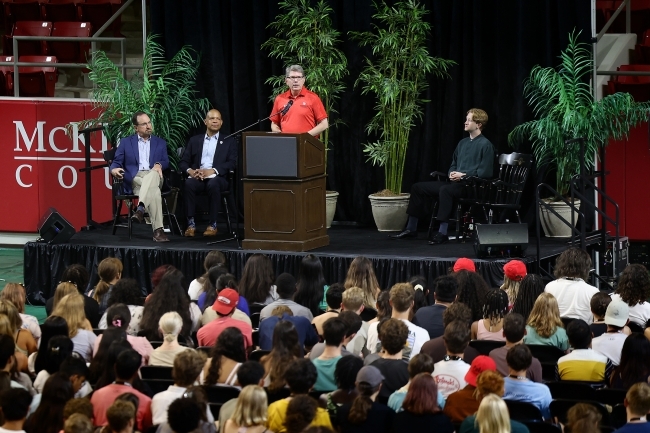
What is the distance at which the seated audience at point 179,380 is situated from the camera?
541 centimetres

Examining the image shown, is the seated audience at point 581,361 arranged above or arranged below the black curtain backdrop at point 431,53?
below

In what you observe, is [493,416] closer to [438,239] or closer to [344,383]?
[344,383]

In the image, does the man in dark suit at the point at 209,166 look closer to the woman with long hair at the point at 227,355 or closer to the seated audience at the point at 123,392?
the woman with long hair at the point at 227,355

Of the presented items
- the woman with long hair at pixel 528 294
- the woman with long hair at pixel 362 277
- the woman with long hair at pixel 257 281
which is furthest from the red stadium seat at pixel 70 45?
the woman with long hair at pixel 528 294

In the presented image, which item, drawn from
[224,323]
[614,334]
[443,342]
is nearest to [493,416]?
[443,342]

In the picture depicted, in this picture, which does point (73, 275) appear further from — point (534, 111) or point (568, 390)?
point (534, 111)

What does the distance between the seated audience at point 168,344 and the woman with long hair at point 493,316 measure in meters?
1.85

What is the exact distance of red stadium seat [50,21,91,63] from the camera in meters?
14.6

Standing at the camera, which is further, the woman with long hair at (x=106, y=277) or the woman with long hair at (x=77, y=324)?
the woman with long hair at (x=106, y=277)

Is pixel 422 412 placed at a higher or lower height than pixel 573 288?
lower

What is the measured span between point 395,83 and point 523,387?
21.1 ft

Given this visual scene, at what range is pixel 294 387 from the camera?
5.34 m

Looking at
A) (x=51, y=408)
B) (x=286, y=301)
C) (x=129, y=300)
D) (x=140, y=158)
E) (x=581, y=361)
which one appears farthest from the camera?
(x=140, y=158)

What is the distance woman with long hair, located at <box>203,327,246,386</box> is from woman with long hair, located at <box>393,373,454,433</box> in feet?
3.60
